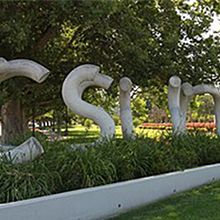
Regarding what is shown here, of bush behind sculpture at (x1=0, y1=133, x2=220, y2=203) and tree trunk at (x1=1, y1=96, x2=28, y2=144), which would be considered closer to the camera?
bush behind sculpture at (x1=0, y1=133, x2=220, y2=203)

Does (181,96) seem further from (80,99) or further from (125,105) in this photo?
(80,99)

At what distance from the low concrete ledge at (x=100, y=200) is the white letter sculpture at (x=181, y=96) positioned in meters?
4.33

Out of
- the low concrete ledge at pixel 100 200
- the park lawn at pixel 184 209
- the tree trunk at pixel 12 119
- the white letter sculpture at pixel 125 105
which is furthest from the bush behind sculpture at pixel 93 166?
the tree trunk at pixel 12 119

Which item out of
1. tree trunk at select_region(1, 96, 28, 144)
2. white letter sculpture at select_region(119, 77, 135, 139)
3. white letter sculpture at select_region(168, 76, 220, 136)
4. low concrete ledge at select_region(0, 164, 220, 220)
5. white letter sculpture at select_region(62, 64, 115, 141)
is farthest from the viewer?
tree trunk at select_region(1, 96, 28, 144)

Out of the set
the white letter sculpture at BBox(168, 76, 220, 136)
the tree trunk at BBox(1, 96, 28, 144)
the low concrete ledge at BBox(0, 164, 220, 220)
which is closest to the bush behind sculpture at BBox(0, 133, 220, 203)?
the low concrete ledge at BBox(0, 164, 220, 220)

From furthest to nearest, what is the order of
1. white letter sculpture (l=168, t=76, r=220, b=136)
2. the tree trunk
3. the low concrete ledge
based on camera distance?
the tree trunk < white letter sculpture (l=168, t=76, r=220, b=136) < the low concrete ledge

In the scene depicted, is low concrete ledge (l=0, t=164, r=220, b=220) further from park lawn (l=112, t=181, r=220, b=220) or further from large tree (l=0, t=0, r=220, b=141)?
large tree (l=0, t=0, r=220, b=141)

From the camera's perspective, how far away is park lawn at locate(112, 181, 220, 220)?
5.73 meters

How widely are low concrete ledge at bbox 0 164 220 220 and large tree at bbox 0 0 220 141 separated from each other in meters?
5.27

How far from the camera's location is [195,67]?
1398 centimetres

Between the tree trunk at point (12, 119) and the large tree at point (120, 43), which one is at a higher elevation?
the large tree at point (120, 43)

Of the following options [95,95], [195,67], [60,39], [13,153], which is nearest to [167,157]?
[13,153]

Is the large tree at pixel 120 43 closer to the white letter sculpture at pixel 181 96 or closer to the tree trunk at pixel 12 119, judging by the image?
the tree trunk at pixel 12 119

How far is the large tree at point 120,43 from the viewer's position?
11.6 meters
